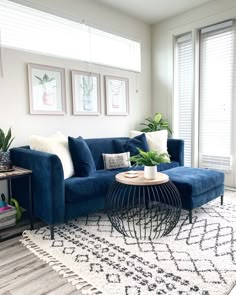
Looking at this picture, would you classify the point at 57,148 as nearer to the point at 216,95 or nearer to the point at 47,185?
the point at 47,185

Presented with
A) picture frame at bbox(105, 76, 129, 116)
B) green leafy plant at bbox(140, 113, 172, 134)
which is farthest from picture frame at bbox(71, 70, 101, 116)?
green leafy plant at bbox(140, 113, 172, 134)

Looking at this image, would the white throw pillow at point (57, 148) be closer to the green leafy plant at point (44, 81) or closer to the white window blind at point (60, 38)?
the green leafy plant at point (44, 81)

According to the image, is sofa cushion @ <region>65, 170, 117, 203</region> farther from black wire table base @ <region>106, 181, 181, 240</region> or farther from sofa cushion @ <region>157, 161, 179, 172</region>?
sofa cushion @ <region>157, 161, 179, 172</region>

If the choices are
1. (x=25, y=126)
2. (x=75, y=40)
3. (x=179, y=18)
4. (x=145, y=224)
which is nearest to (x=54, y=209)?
(x=145, y=224)

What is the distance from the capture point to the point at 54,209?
226cm

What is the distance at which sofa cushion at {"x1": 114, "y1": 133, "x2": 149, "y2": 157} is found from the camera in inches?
136

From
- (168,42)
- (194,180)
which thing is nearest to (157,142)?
(194,180)

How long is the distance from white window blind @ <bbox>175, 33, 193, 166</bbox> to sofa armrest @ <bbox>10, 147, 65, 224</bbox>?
264 cm

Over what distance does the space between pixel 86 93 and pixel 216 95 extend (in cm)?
201

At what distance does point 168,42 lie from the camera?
4.32 m

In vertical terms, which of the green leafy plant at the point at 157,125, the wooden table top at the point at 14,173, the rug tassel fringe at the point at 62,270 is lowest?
the rug tassel fringe at the point at 62,270

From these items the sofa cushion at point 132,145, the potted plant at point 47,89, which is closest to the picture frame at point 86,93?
the potted plant at point 47,89

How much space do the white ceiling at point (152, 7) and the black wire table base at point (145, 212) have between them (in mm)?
2721

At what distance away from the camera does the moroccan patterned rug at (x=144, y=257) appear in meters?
1.60
